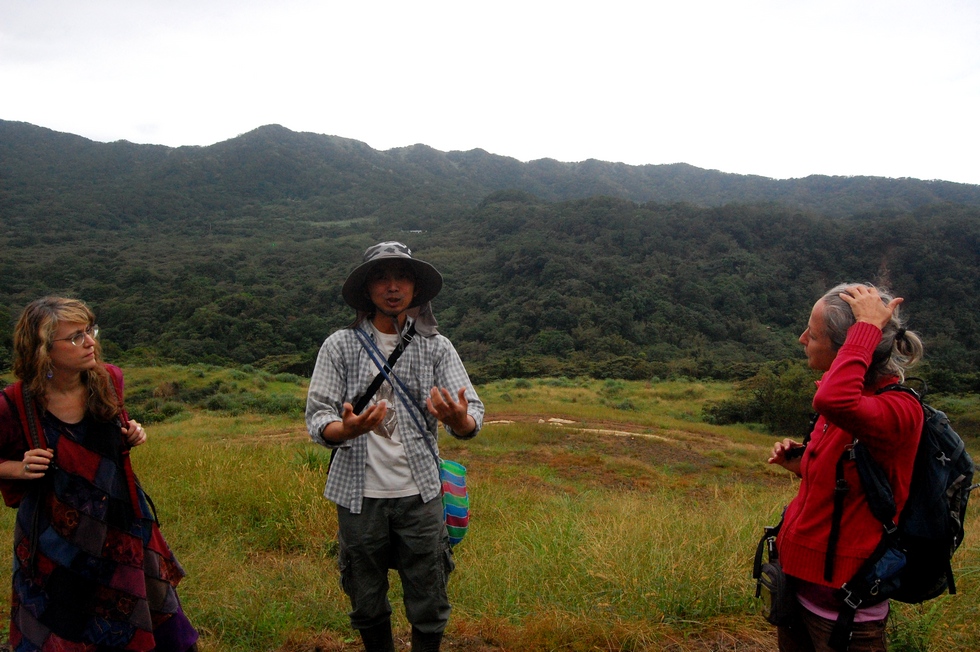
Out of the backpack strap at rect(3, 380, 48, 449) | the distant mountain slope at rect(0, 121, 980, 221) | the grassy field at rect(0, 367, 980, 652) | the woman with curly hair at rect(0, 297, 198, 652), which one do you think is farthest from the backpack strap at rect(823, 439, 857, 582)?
the distant mountain slope at rect(0, 121, 980, 221)

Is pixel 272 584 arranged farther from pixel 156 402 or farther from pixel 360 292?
pixel 156 402

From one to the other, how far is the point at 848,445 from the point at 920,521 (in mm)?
239

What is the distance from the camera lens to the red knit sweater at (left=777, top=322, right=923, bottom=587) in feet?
5.16

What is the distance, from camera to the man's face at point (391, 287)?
234cm

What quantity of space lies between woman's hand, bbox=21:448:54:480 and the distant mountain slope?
10626cm

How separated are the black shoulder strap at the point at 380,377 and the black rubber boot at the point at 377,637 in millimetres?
779

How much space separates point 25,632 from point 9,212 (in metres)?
108

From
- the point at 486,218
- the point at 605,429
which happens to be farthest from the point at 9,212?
the point at 605,429

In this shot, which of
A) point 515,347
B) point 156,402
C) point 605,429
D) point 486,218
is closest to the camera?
point 605,429

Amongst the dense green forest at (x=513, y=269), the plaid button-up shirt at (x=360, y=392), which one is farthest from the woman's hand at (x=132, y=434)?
the dense green forest at (x=513, y=269)

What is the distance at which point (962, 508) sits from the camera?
5.38ft

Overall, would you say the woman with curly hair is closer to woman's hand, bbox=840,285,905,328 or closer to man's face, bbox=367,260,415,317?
man's face, bbox=367,260,415,317

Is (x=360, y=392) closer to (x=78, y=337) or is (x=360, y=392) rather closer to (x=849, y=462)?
(x=78, y=337)

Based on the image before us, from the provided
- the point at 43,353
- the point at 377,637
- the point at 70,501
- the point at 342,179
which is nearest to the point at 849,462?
the point at 377,637
